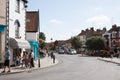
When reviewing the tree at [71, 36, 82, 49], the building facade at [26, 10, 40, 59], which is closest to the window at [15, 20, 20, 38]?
the building facade at [26, 10, 40, 59]

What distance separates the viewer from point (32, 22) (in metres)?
53.5

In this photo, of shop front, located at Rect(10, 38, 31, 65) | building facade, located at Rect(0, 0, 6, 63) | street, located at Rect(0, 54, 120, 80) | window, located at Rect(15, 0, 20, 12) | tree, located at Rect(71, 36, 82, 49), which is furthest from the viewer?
tree, located at Rect(71, 36, 82, 49)

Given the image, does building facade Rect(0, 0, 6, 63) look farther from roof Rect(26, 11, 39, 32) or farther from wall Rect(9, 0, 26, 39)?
roof Rect(26, 11, 39, 32)

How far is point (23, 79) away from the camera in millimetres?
20344

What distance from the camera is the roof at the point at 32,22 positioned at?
171ft

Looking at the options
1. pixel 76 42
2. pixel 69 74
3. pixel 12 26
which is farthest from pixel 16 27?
pixel 76 42

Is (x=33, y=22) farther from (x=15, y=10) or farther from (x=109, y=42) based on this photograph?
(x=109, y=42)

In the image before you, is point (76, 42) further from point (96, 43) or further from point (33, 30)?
point (33, 30)

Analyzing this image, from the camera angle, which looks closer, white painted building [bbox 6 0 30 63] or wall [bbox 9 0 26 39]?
white painted building [bbox 6 0 30 63]

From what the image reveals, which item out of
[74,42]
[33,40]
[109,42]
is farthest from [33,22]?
[74,42]

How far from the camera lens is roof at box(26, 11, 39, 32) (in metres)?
52.2

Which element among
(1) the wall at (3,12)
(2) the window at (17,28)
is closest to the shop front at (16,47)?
(2) the window at (17,28)

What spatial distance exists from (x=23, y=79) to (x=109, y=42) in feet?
330

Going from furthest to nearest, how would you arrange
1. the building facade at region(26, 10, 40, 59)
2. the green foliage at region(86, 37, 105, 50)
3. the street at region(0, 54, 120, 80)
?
the green foliage at region(86, 37, 105, 50), the building facade at region(26, 10, 40, 59), the street at region(0, 54, 120, 80)
